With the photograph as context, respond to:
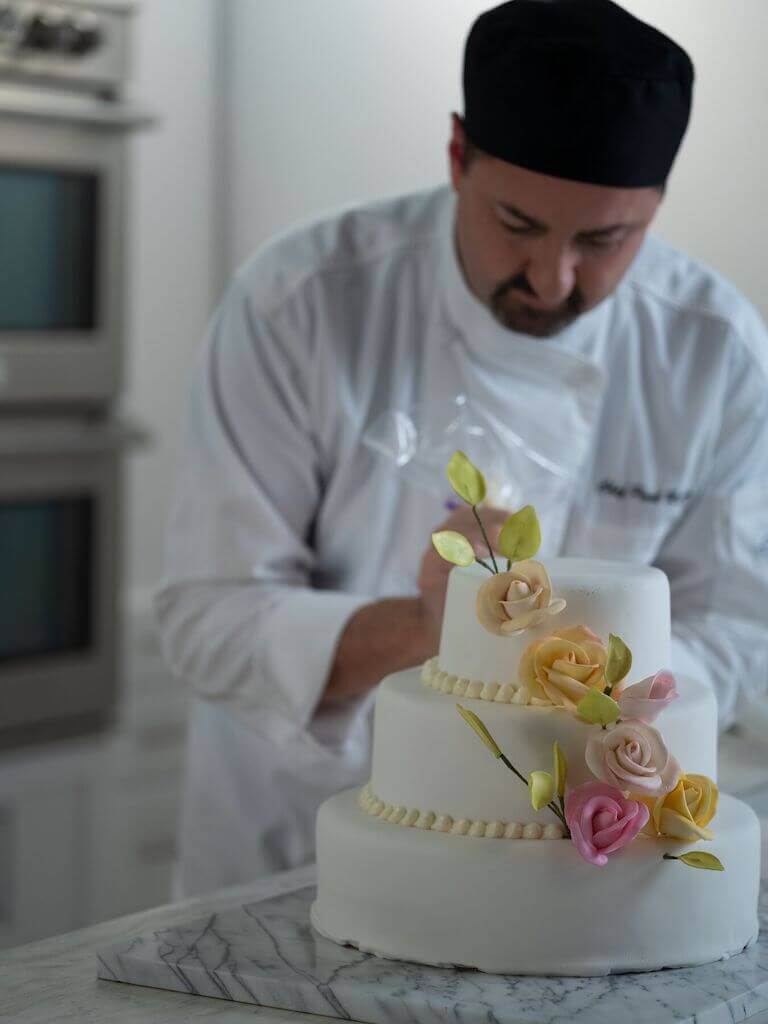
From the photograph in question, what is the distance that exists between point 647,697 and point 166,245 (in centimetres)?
206

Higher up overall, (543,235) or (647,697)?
(543,235)

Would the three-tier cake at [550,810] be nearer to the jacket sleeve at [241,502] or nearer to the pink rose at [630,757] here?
the pink rose at [630,757]

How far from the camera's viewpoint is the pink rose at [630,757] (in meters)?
0.80

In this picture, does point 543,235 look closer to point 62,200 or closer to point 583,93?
point 583,93

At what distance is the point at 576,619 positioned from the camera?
2.88ft

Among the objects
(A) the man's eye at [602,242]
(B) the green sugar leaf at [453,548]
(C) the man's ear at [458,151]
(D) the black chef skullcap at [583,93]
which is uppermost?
(D) the black chef skullcap at [583,93]

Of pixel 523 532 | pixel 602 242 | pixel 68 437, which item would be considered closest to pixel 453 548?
pixel 523 532

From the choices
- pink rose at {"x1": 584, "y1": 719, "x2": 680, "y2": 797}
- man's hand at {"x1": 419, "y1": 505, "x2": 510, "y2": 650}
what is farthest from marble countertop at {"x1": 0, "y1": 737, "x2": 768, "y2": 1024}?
man's hand at {"x1": 419, "y1": 505, "x2": 510, "y2": 650}

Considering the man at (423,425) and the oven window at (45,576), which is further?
the oven window at (45,576)

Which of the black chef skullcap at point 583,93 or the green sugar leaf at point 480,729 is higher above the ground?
the black chef skullcap at point 583,93

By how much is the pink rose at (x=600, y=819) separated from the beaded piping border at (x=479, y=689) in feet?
0.20

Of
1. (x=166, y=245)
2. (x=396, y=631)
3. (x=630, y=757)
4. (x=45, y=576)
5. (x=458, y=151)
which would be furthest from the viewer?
(x=166, y=245)

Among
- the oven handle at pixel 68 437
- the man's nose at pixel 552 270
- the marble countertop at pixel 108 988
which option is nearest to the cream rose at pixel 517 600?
the marble countertop at pixel 108 988

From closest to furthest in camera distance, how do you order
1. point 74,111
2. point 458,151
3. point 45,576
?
point 458,151, point 74,111, point 45,576
